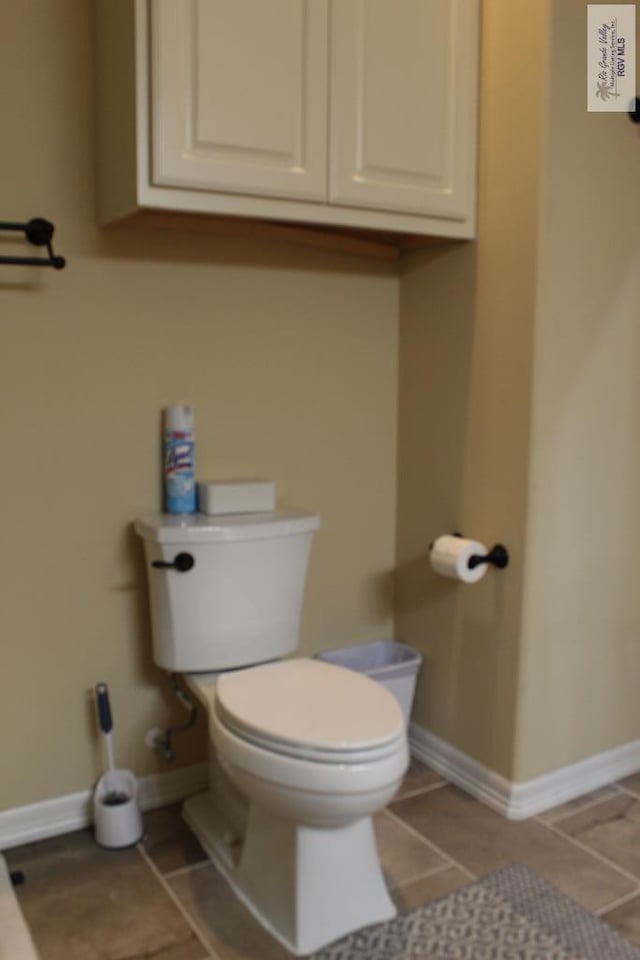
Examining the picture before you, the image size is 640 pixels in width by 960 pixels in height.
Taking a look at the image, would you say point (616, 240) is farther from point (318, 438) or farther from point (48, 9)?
point (48, 9)

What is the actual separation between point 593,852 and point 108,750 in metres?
1.17

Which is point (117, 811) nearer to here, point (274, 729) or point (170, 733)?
point (170, 733)

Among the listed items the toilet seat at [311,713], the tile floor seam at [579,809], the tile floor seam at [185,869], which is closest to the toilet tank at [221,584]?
the toilet seat at [311,713]

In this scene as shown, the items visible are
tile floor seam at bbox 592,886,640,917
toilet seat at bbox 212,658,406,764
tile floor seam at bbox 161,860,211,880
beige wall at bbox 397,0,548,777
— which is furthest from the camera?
beige wall at bbox 397,0,548,777

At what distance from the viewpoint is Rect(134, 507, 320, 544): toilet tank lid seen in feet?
6.13

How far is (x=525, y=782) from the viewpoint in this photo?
2.11m

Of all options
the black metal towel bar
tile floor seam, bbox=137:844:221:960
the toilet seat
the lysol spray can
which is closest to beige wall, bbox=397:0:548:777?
the toilet seat

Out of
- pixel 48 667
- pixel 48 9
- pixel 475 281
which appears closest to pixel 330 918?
pixel 48 667

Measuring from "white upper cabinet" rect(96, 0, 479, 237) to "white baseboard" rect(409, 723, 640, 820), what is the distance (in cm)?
140

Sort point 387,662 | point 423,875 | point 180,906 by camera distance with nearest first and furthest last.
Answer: point 180,906 < point 423,875 < point 387,662

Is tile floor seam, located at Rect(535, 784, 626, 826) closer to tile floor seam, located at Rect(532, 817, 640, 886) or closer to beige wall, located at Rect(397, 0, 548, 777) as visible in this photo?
tile floor seam, located at Rect(532, 817, 640, 886)

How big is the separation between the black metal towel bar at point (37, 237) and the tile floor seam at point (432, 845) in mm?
1553

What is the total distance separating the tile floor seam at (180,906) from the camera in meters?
1.62

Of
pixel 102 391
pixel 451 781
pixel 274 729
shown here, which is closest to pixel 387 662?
pixel 451 781
